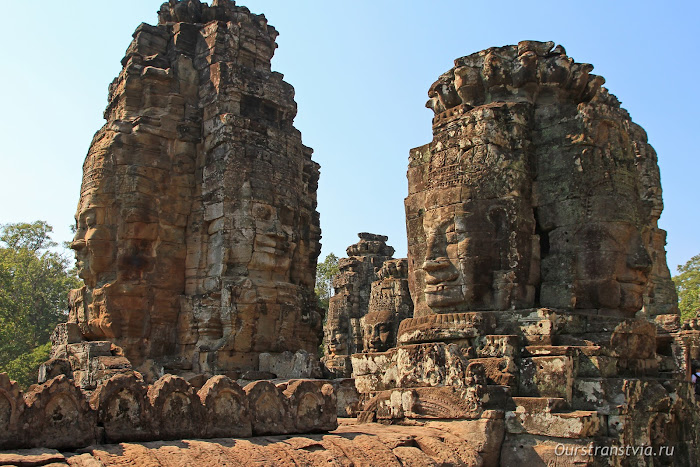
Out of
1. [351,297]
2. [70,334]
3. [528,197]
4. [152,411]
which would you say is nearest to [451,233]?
[528,197]

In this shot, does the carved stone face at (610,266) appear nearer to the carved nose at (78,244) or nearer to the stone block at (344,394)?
the stone block at (344,394)

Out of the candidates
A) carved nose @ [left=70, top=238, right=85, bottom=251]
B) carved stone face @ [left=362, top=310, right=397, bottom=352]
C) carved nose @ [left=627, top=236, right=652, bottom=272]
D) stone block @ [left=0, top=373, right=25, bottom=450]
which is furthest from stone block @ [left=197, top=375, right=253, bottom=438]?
carved stone face @ [left=362, top=310, right=397, bottom=352]

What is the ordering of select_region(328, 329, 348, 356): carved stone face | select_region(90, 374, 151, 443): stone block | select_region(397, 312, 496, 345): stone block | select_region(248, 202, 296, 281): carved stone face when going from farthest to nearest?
select_region(328, 329, 348, 356): carved stone face < select_region(248, 202, 296, 281): carved stone face < select_region(397, 312, 496, 345): stone block < select_region(90, 374, 151, 443): stone block

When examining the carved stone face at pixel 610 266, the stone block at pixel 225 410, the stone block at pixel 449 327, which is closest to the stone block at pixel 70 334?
the stone block at pixel 449 327

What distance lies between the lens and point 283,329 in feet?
42.2

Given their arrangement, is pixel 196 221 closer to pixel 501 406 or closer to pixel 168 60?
pixel 168 60

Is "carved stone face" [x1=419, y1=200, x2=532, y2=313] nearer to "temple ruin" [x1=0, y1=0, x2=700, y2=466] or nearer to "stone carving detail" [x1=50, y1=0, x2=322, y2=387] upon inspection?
"temple ruin" [x1=0, y1=0, x2=700, y2=466]

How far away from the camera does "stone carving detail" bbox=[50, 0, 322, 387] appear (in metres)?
12.5

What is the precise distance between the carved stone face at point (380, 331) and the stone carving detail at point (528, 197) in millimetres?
11886

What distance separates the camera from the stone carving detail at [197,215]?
12.5 meters

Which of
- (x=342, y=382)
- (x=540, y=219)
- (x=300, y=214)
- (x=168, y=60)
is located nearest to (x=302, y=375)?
(x=342, y=382)

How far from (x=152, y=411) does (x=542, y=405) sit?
11.4 feet

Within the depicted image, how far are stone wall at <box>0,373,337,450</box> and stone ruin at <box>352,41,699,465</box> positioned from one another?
53.8 inches

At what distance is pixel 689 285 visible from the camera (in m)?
36.8
